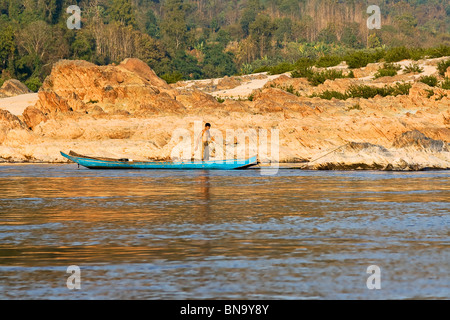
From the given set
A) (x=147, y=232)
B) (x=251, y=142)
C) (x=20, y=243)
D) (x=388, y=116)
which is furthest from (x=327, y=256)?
(x=388, y=116)

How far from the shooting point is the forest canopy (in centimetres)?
10056

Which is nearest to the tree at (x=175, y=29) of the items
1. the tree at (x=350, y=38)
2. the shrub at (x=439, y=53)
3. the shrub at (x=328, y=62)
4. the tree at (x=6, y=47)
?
the tree at (x=350, y=38)

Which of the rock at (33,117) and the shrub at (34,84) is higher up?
the shrub at (34,84)

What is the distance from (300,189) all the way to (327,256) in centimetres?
1210

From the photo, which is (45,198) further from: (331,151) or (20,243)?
(331,151)

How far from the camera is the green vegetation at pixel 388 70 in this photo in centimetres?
6425

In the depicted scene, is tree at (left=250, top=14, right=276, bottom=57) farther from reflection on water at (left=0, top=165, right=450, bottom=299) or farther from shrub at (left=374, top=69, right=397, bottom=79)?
reflection on water at (left=0, top=165, right=450, bottom=299)

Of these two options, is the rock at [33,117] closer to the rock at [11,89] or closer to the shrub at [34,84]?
the rock at [11,89]

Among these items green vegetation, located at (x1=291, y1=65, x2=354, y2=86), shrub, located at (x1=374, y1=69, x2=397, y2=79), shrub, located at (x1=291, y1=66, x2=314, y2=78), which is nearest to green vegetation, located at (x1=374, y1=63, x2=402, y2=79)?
shrub, located at (x1=374, y1=69, x2=397, y2=79)

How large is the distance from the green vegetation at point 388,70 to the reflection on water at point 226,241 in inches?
1635

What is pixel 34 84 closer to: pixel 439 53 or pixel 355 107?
pixel 439 53

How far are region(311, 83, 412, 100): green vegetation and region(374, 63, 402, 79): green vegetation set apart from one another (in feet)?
27.3

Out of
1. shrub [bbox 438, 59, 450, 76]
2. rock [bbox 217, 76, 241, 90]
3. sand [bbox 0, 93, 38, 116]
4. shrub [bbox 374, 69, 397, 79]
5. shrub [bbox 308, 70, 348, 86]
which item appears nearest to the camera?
sand [bbox 0, 93, 38, 116]

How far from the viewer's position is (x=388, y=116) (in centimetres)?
4378
